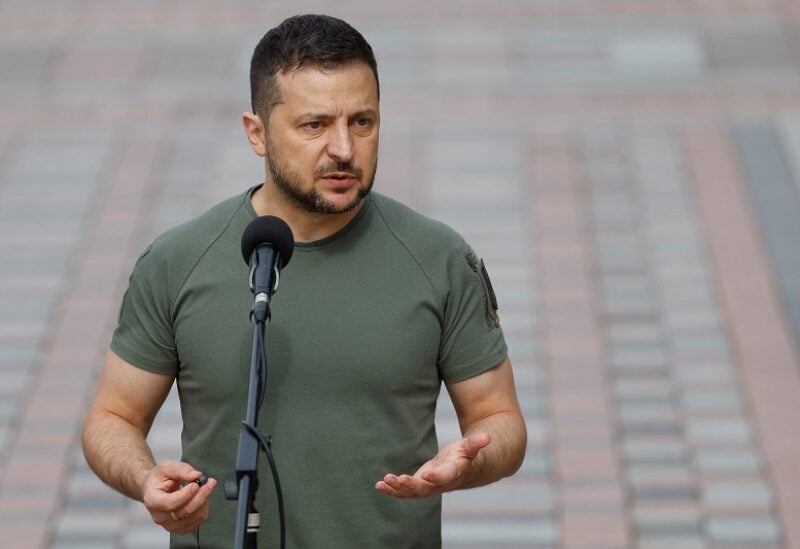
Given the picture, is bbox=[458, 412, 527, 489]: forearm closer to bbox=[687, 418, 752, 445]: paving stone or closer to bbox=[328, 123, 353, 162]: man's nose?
bbox=[328, 123, 353, 162]: man's nose

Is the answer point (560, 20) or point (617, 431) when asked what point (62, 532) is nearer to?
point (617, 431)

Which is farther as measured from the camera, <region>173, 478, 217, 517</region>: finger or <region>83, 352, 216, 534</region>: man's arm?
<region>83, 352, 216, 534</region>: man's arm

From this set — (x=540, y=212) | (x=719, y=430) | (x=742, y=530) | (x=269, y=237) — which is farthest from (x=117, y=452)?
(x=540, y=212)

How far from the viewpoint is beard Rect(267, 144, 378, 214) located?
297cm

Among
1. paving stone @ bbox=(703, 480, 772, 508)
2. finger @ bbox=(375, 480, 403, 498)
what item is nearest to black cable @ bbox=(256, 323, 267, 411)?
finger @ bbox=(375, 480, 403, 498)

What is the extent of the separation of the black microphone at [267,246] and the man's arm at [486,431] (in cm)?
44

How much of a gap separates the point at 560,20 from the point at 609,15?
341 millimetres

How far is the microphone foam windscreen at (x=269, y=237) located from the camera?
111 inches

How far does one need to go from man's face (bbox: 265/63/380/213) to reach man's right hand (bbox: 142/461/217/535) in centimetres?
60

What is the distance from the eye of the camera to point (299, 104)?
2.98 metres

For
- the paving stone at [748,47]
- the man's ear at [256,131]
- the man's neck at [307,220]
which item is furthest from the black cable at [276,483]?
the paving stone at [748,47]

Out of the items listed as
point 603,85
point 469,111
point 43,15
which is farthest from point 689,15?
point 43,15

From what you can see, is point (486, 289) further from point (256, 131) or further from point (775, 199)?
point (775, 199)

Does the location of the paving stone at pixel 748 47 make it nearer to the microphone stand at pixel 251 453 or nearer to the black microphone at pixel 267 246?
the black microphone at pixel 267 246
